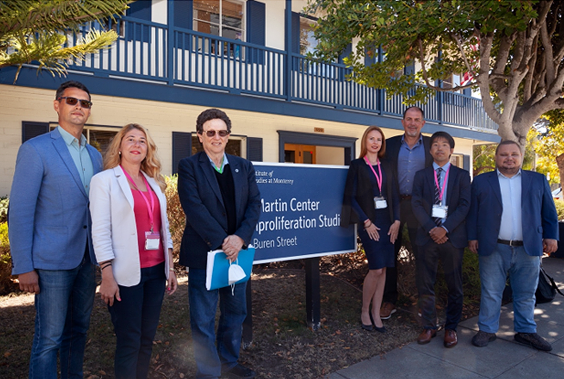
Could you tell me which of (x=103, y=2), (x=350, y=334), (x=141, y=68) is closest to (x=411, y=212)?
(x=350, y=334)

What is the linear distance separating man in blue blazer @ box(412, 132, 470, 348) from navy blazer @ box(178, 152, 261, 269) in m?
1.77

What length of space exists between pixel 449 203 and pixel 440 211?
0.47ft

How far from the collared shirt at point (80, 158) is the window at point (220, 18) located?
7.97 m

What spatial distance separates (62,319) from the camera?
7.54ft

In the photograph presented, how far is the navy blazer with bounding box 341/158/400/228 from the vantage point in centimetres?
387

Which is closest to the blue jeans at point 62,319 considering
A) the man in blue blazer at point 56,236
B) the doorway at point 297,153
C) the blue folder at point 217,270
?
the man in blue blazer at point 56,236

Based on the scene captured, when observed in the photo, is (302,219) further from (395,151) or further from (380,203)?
(395,151)

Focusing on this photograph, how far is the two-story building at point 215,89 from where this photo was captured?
7242 millimetres

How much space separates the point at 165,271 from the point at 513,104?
531 centimetres

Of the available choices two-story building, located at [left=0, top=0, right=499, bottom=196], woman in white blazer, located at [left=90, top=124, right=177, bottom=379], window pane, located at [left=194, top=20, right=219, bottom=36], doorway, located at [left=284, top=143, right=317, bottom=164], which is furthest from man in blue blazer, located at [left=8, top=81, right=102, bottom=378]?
doorway, located at [left=284, top=143, right=317, bottom=164]

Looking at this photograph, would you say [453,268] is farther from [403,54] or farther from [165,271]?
[403,54]

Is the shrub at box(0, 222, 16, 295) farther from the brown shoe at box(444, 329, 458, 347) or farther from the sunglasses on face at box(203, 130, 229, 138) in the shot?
the brown shoe at box(444, 329, 458, 347)

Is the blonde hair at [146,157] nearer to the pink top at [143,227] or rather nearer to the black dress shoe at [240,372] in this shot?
the pink top at [143,227]

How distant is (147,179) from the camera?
104 inches
